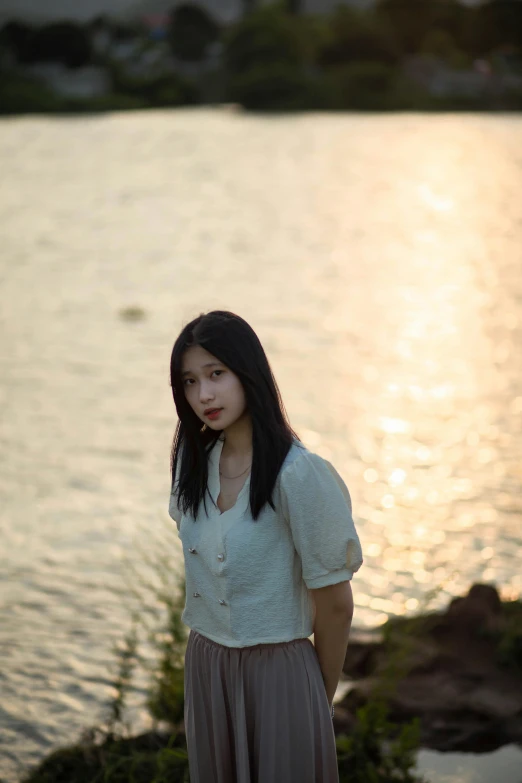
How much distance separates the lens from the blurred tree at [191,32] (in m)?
74.9

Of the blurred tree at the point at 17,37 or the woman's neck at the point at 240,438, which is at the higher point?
the woman's neck at the point at 240,438

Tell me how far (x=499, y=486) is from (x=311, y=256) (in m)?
10.5

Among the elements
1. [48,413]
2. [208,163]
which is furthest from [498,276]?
[208,163]

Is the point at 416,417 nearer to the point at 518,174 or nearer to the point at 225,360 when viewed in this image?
the point at 225,360

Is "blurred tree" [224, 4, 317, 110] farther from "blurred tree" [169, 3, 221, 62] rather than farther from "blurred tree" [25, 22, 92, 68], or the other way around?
"blurred tree" [25, 22, 92, 68]

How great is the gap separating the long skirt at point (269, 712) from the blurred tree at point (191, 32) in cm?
7358

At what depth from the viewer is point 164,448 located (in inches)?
312

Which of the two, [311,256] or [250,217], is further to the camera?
[250,217]

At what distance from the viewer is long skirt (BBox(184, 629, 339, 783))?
2236mm

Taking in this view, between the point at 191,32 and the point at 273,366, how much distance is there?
7484cm

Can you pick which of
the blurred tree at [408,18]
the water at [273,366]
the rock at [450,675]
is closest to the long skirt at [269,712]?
the rock at [450,675]

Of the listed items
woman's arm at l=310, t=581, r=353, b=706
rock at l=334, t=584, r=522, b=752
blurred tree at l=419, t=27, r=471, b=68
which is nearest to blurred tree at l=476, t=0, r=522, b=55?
blurred tree at l=419, t=27, r=471, b=68

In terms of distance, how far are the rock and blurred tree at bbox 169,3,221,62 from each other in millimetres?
71478

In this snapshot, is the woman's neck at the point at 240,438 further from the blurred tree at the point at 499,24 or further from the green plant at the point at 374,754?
the blurred tree at the point at 499,24
